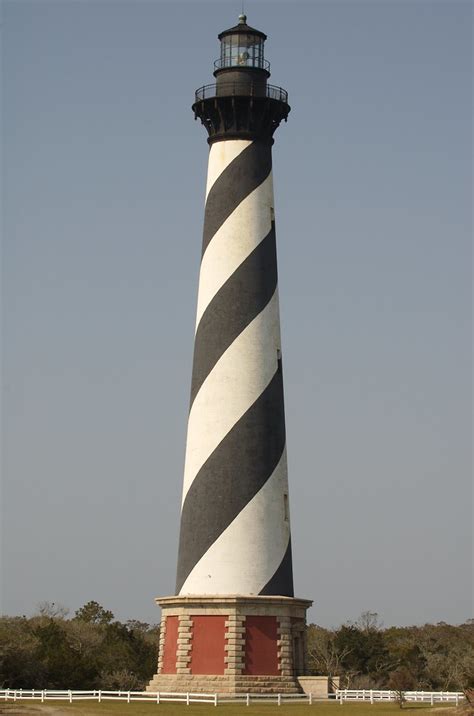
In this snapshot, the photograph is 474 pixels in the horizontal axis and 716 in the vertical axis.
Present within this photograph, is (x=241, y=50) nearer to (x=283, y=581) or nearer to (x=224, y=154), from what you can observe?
(x=224, y=154)

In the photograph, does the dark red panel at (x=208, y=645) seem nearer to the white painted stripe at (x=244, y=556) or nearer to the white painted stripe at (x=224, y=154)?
the white painted stripe at (x=244, y=556)

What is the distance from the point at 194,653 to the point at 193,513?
383cm

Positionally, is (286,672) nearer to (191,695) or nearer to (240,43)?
(191,695)

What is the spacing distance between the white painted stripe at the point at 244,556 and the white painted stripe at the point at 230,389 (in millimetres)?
2054

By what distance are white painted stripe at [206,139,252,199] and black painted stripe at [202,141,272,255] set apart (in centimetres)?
11

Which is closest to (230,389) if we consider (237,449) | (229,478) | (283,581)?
(237,449)

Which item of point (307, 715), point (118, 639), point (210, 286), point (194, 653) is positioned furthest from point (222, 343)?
point (118, 639)

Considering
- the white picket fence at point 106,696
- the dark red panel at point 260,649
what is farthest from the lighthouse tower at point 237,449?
the white picket fence at point 106,696

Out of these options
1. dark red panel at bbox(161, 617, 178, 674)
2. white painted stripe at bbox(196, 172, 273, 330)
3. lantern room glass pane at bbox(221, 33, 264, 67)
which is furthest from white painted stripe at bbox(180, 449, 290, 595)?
lantern room glass pane at bbox(221, 33, 264, 67)

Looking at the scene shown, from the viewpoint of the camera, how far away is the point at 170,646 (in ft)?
132

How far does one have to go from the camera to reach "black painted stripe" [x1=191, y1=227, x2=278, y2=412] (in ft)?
133

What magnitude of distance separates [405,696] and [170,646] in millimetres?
6884

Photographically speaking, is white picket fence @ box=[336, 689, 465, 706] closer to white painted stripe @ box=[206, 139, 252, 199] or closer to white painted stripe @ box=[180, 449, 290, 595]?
white painted stripe @ box=[180, 449, 290, 595]

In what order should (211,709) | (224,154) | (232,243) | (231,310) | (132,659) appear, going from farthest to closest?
(132,659), (224,154), (232,243), (231,310), (211,709)
